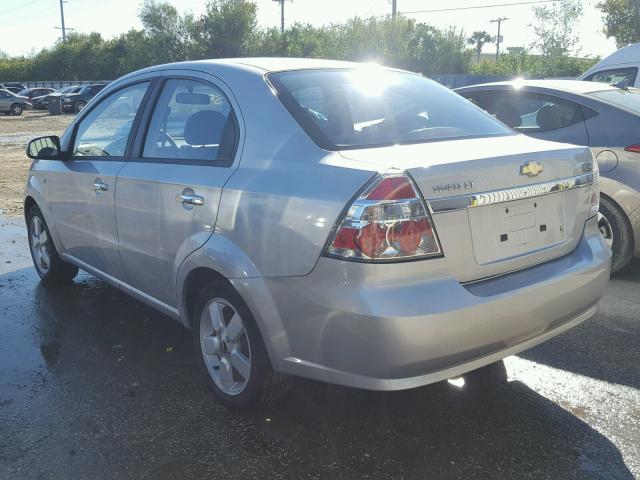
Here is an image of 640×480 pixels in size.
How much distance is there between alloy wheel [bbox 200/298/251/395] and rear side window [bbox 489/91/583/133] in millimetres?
3729

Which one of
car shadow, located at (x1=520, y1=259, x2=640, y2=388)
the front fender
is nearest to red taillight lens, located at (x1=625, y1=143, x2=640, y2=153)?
car shadow, located at (x1=520, y1=259, x2=640, y2=388)

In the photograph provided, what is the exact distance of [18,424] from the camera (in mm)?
3143

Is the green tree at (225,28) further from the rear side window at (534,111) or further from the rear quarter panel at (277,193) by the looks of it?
the rear quarter panel at (277,193)

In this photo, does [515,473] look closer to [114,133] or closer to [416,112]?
[416,112]

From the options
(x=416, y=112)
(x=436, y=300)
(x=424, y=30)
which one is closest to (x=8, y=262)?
(x=416, y=112)

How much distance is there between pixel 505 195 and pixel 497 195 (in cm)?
5

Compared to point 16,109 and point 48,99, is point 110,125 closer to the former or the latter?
point 16,109

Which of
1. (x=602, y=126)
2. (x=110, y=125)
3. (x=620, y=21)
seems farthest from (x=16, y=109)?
(x=602, y=126)

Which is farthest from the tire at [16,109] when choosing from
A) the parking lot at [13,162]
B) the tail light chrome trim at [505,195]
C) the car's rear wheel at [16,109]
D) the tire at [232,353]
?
the tail light chrome trim at [505,195]

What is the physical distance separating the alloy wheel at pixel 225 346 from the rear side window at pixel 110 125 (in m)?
1.37

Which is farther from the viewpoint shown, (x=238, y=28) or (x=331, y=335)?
(x=238, y=28)

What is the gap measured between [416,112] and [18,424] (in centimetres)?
258

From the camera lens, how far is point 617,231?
5078 millimetres

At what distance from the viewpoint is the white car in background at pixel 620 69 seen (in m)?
10.3
